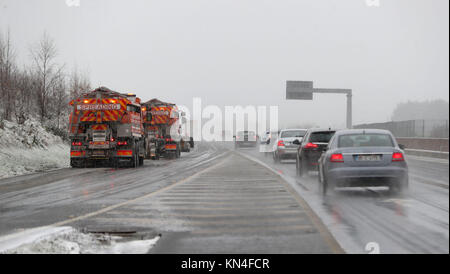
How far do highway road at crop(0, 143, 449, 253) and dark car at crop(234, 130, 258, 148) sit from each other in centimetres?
4083

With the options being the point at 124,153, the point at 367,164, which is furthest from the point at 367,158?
the point at 124,153

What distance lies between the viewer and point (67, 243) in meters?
6.77

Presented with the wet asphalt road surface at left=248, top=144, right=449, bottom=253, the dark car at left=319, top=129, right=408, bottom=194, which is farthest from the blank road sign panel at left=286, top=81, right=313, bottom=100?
the dark car at left=319, top=129, right=408, bottom=194

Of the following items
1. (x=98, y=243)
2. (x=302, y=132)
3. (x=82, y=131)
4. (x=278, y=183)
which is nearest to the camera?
(x=98, y=243)

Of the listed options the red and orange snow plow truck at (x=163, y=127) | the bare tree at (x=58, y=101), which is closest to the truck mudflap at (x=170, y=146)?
the red and orange snow plow truck at (x=163, y=127)

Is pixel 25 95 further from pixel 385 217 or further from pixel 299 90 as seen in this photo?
pixel 385 217

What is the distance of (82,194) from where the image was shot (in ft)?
42.6

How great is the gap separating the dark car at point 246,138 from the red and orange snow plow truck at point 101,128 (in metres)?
31.5

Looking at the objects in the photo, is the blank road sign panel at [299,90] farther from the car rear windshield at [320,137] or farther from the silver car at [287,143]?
the car rear windshield at [320,137]

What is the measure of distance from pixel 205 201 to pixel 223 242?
4567 mm

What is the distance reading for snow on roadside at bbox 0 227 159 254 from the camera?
20.8 ft
